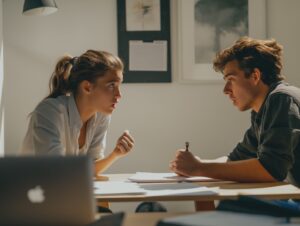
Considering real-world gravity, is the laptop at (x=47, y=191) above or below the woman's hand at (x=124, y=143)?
above

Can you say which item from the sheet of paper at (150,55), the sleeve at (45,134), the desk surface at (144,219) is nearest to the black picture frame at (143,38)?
the sheet of paper at (150,55)

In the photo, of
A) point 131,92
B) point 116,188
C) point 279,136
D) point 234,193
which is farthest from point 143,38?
point 234,193

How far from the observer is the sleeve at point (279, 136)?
6.60ft

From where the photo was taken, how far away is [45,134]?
229 cm

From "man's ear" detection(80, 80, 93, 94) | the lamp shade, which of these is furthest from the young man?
the lamp shade

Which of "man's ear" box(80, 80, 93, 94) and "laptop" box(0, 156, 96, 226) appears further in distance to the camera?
"man's ear" box(80, 80, 93, 94)

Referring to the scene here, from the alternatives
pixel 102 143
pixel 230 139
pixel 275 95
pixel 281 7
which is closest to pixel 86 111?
pixel 102 143

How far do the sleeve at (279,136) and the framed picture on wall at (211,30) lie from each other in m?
1.57

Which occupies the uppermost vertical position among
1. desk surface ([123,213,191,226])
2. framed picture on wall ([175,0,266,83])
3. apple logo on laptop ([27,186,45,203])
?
framed picture on wall ([175,0,266,83])

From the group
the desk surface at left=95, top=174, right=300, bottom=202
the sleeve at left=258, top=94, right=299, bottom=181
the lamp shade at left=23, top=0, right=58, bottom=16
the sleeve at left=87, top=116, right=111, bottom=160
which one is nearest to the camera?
the desk surface at left=95, top=174, right=300, bottom=202

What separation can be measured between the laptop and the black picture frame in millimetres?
2521

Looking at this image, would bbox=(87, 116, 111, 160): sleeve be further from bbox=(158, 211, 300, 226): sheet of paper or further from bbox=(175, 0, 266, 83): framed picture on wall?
bbox=(158, 211, 300, 226): sheet of paper

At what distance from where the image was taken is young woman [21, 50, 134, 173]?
234 centimetres

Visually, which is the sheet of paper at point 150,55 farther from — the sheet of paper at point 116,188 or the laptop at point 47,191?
the laptop at point 47,191
